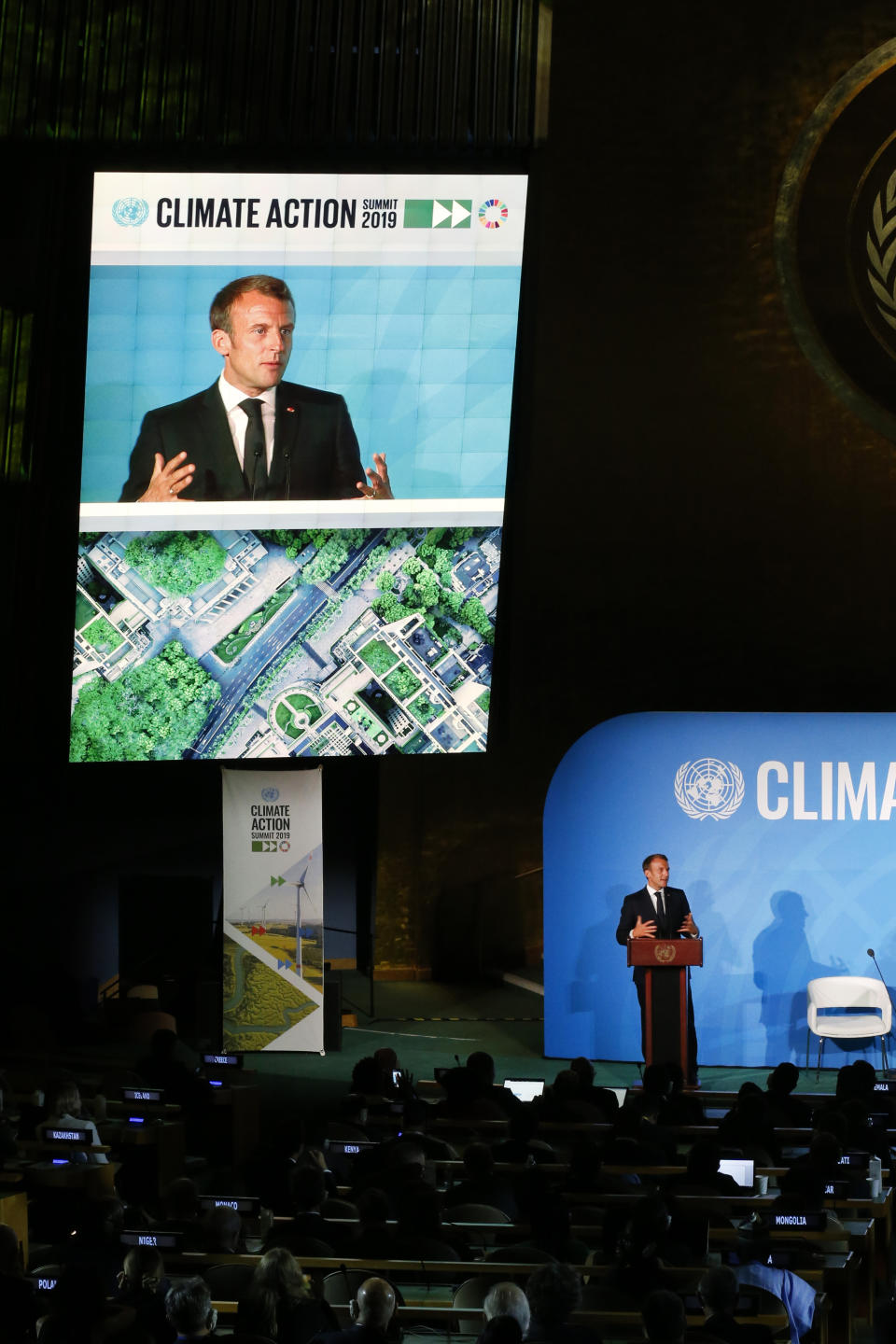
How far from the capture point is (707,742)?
41.7ft

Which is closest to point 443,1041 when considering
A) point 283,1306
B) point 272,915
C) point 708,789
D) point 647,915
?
point 272,915

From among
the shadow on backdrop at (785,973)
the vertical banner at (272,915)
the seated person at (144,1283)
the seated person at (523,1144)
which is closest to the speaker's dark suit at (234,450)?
the vertical banner at (272,915)

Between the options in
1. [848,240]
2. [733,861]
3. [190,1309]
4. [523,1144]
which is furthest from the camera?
[848,240]

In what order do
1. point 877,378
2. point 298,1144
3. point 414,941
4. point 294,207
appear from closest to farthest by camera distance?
1. point 298,1144
2. point 294,207
3. point 877,378
4. point 414,941

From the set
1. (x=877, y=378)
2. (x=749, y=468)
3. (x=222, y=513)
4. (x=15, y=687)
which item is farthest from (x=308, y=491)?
(x=877, y=378)

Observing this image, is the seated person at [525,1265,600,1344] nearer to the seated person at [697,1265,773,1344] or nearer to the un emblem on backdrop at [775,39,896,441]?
the seated person at [697,1265,773,1344]

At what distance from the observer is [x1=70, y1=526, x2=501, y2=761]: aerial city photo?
12.2 metres

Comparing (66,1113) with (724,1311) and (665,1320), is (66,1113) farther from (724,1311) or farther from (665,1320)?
(665,1320)

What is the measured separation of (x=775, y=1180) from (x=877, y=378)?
7581mm

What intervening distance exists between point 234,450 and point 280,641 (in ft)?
4.30

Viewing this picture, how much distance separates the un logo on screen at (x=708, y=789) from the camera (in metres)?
A: 12.7

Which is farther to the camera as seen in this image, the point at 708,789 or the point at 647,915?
the point at 708,789

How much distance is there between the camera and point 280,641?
40.1 ft

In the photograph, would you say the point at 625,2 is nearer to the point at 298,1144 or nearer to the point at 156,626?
the point at 156,626
